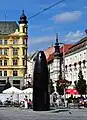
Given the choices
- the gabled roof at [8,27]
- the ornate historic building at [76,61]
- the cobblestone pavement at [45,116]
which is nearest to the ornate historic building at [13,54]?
the gabled roof at [8,27]

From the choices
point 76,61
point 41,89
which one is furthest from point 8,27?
point 41,89

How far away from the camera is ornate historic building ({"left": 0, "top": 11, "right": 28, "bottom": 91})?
110500 mm

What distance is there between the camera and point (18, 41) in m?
112

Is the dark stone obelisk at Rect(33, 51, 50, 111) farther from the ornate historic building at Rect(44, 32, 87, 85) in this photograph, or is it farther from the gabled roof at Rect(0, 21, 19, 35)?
the gabled roof at Rect(0, 21, 19, 35)

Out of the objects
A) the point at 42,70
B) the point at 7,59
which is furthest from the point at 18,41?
the point at 42,70

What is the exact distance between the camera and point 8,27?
114 m

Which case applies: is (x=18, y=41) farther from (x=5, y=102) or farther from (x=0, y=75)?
(x=5, y=102)

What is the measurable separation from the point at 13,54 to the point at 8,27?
7637 mm

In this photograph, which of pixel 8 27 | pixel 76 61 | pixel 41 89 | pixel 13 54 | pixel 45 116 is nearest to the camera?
pixel 45 116

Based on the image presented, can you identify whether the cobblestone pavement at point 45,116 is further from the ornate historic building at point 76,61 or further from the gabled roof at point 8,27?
the gabled roof at point 8,27

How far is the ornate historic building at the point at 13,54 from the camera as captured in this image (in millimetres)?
110500

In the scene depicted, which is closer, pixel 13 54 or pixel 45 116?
pixel 45 116

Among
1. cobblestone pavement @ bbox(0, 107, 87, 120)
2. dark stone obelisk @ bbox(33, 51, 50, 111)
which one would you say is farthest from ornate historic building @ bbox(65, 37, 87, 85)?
cobblestone pavement @ bbox(0, 107, 87, 120)

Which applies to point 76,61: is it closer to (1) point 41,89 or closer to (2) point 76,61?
(2) point 76,61
